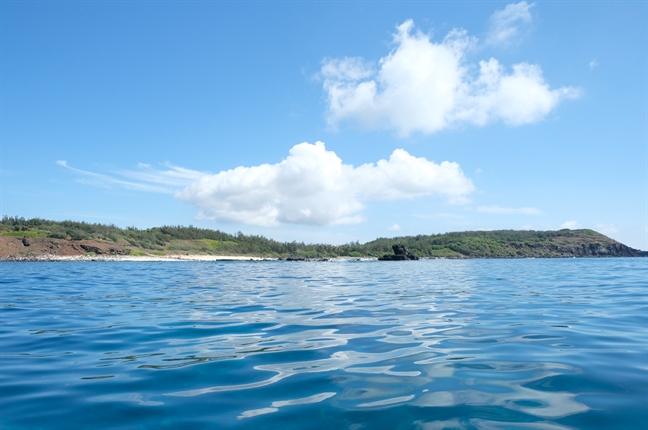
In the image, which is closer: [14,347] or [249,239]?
[14,347]

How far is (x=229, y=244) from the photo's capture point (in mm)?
103875

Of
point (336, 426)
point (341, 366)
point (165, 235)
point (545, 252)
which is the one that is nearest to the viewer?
point (336, 426)

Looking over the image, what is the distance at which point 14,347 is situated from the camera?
322 inches

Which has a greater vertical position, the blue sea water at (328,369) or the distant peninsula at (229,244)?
the distant peninsula at (229,244)

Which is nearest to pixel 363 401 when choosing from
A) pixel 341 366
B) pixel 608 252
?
pixel 341 366

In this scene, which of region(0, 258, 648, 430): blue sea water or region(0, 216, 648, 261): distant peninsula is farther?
region(0, 216, 648, 261): distant peninsula

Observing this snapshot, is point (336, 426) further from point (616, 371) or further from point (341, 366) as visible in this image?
point (616, 371)

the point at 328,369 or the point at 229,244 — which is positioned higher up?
the point at 229,244

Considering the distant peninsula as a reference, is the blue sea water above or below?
below

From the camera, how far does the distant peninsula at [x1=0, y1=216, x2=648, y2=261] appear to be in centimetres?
6731

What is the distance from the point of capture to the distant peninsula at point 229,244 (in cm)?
6731

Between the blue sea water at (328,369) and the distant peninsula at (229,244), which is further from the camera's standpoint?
the distant peninsula at (229,244)

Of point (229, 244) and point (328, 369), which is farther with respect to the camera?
point (229, 244)

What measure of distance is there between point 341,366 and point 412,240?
166828 mm
